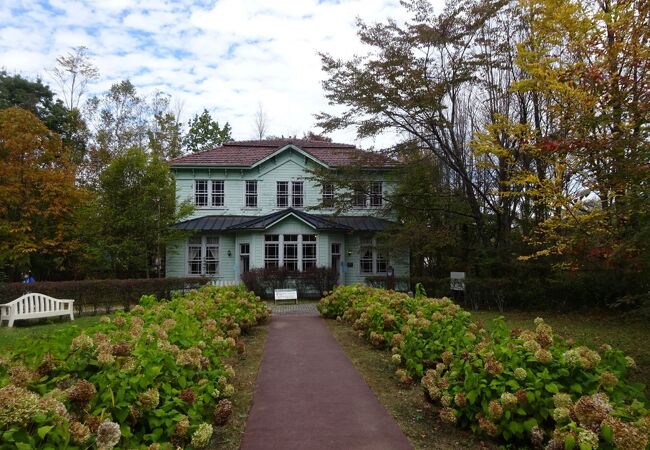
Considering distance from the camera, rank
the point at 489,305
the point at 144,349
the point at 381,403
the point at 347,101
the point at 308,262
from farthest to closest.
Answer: the point at 308,262
the point at 347,101
the point at 489,305
the point at 381,403
the point at 144,349

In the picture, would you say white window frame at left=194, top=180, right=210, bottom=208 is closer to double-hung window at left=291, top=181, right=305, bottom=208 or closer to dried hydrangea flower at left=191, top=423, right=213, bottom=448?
double-hung window at left=291, top=181, right=305, bottom=208

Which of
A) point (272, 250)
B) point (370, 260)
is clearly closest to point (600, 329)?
point (370, 260)

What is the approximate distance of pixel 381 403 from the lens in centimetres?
536

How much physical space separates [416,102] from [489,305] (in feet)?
25.1

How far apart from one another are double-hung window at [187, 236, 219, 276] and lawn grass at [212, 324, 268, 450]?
1246 cm

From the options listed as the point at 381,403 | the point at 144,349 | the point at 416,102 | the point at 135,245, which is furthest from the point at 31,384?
the point at 135,245

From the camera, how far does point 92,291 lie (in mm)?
13977

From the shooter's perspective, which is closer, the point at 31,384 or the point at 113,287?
the point at 31,384

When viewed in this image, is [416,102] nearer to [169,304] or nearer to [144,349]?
[169,304]

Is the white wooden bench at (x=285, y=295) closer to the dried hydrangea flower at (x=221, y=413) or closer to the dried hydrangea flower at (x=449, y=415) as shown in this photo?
the dried hydrangea flower at (x=221, y=413)

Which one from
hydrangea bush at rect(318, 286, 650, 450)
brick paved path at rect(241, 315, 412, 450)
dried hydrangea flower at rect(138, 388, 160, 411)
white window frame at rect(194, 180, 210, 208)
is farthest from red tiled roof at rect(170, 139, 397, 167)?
dried hydrangea flower at rect(138, 388, 160, 411)

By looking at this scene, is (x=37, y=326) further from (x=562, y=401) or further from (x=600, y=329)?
(x=600, y=329)

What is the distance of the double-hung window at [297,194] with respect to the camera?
23094 mm

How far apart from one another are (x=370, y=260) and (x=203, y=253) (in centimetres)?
Result: 851
